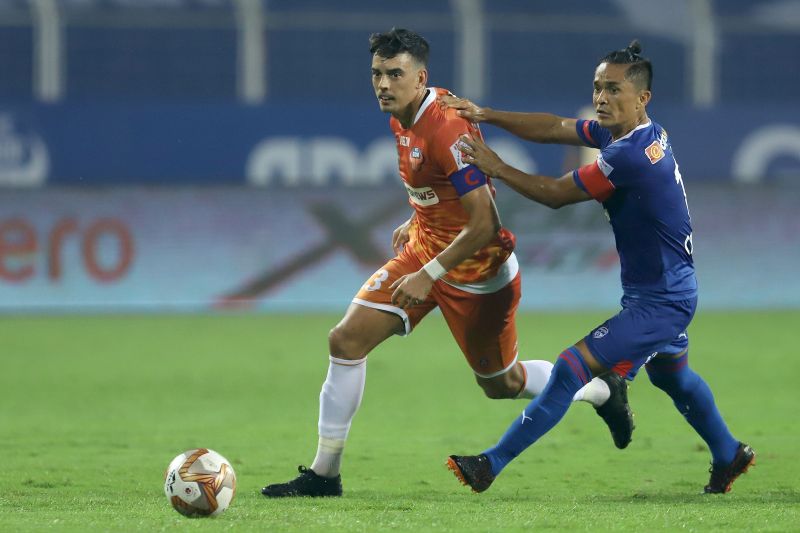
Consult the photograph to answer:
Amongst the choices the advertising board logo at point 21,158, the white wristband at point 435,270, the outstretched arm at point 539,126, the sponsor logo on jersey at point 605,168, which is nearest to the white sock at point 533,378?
the white wristband at point 435,270

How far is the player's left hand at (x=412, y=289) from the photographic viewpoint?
6.34m

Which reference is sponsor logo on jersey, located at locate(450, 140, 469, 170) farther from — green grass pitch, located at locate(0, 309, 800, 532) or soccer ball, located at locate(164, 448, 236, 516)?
soccer ball, located at locate(164, 448, 236, 516)

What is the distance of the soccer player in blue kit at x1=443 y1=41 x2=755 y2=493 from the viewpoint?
618 cm

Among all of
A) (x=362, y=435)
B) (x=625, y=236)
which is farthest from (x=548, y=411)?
(x=362, y=435)

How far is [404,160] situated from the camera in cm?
674

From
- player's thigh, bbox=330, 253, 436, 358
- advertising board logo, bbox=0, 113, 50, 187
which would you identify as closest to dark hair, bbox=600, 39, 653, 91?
player's thigh, bbox=330, 253, 436, 358

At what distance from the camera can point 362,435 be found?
8.84m

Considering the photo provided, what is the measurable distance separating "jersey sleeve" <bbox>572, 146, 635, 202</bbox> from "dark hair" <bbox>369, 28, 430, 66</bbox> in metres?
1.03

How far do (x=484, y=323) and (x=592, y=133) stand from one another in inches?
42.2

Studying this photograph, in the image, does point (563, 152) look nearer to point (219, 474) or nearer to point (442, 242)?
point (442, 242)

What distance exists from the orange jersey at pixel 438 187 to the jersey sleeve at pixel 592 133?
505 mm

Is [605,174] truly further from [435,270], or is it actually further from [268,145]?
[268,145]

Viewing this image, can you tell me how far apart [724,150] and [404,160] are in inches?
472

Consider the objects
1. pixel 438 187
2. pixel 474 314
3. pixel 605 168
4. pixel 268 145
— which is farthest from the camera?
pixel 268 145
